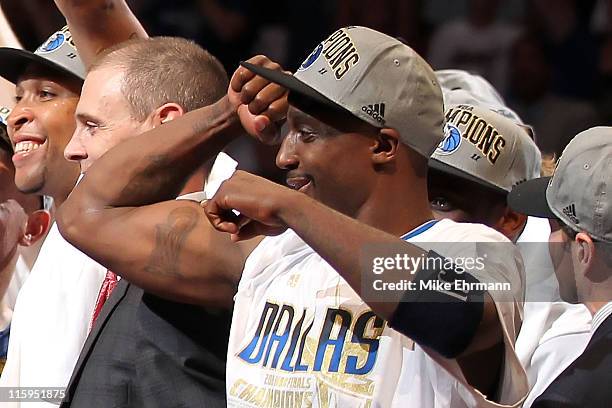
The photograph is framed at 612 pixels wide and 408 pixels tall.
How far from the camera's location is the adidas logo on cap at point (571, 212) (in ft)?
7.30

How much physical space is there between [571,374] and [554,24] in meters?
3.18

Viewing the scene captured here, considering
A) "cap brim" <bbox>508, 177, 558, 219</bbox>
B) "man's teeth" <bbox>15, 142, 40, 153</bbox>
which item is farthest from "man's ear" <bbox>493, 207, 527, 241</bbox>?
"man's teeth" <bbox>15, 142, 40, 153</bbox>

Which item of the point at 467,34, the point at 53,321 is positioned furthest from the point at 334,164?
the point at 467,34

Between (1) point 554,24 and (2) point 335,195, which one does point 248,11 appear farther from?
(2) point 335,195

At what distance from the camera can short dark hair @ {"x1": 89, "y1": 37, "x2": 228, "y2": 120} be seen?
260 cm

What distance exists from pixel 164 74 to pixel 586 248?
925 mm

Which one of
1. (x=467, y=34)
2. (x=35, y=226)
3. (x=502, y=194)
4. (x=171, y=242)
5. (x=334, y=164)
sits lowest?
(x=467, y=34)

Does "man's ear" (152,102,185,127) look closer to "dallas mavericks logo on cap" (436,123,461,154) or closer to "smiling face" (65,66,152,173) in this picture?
"smiling face" (65,66,152,173)

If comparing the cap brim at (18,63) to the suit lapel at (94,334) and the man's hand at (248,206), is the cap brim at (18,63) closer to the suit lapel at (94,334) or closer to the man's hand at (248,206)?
the suit lapel at (94,334)

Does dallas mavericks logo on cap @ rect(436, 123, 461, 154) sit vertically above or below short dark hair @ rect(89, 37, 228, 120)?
below

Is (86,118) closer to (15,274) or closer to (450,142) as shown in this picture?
(450,142)

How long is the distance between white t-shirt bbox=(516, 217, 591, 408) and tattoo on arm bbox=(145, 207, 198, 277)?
68 centimetres

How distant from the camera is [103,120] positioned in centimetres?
260

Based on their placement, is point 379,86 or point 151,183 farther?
point 151,183
